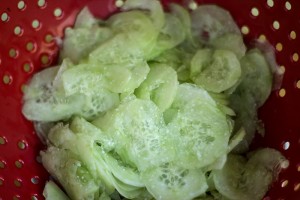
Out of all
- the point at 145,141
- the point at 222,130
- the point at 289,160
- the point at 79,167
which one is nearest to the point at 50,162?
the point at 79,167

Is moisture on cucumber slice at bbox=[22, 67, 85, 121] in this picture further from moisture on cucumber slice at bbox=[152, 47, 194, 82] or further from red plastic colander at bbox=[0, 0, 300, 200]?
moisture on cucumber slice at bbox=[152, 47, 194, 82]

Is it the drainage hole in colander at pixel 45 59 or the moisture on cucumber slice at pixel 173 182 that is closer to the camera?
the moisture on cucumber slice at pixel 173 182

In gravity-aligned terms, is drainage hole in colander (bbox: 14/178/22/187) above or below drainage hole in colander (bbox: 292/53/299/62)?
below

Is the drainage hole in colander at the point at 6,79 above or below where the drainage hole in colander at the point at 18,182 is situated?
above

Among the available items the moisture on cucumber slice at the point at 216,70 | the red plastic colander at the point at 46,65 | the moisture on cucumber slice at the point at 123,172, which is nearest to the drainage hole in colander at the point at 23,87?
the red plastic colander at the point at 46,65

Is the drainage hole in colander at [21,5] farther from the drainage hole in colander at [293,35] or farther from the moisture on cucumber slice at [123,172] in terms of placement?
the drainage hole in colander at [293,35]

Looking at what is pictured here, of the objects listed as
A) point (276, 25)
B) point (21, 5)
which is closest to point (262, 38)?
point (276, 25)

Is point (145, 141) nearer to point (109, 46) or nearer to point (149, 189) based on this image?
point (149, 189)

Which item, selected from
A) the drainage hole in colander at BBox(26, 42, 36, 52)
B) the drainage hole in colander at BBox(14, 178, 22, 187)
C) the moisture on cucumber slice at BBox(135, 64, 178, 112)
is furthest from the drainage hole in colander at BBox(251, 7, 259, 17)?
the drainage hole in colander at BBox(14, 178, 22, 187)
